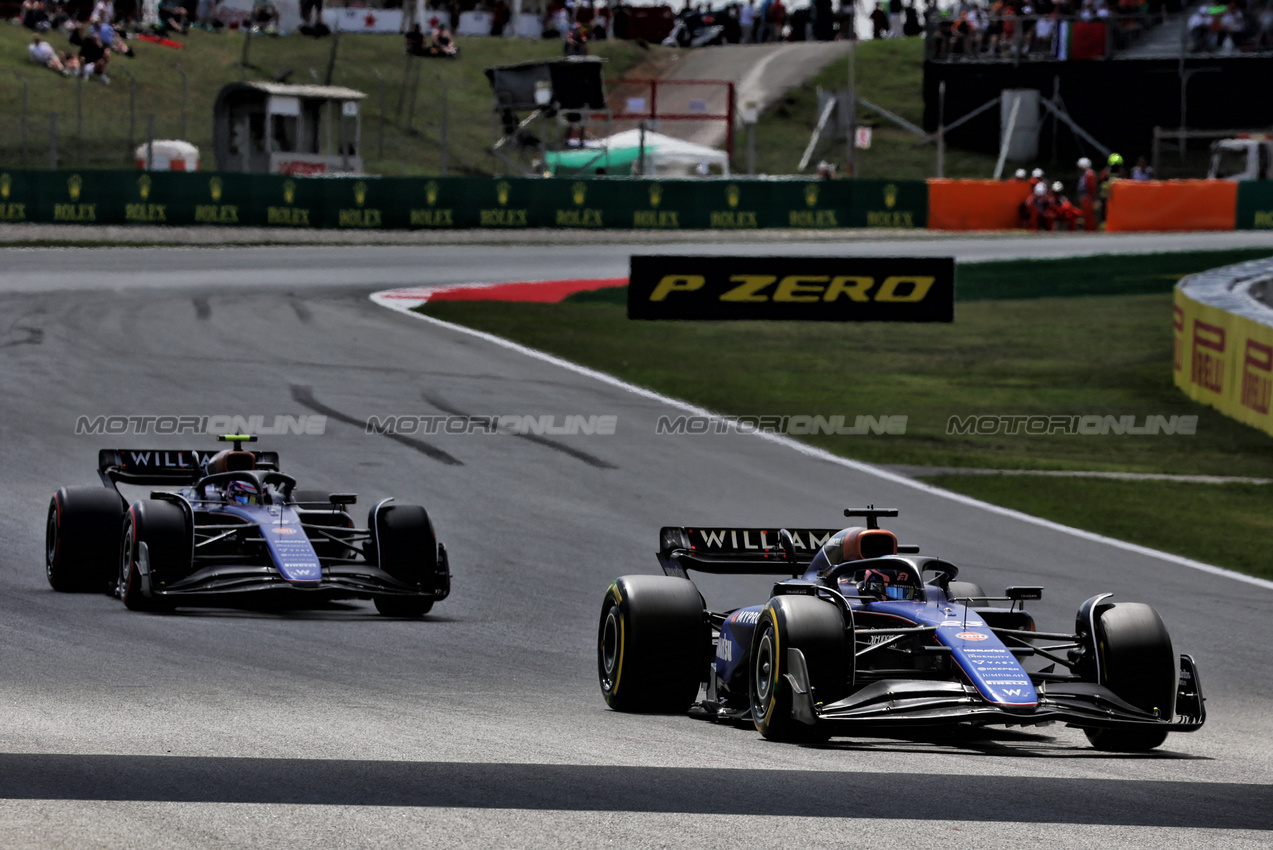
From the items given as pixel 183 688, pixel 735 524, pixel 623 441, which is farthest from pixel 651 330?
pixel 183 688

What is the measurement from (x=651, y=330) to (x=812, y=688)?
19.4m

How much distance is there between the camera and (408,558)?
1195 cm

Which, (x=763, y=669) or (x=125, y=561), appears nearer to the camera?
(x=763, y=669)

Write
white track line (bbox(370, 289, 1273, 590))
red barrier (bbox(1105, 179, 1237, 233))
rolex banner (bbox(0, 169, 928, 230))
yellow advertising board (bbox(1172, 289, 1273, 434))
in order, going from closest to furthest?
white track line (bbox(370, 289, 1273, 590))
yellow advertising board (bbox(1172, 289, 1273, 434))
rolex banner (bbox(0, 169, 928, 230))
red barrier (bbox(1105, 179, 1237, 233))

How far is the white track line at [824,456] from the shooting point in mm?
14133

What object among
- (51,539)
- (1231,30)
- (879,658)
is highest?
(1231,30)

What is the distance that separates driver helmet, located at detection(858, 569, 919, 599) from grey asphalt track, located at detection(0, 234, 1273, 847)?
0.71 metres

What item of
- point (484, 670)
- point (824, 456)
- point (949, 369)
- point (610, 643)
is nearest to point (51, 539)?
point (484, 670)

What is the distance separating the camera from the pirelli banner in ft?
64.6

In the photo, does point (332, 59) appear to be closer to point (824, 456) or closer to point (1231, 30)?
point (1231, 30)

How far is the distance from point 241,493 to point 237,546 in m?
0.36

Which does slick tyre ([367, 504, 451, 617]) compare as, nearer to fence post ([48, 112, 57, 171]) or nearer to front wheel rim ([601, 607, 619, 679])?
front wheel rim ([601, 607, 619, 679])

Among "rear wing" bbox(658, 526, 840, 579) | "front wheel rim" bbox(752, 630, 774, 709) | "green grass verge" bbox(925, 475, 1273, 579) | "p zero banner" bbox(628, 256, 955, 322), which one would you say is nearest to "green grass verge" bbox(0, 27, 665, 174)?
"p zero banner" bbox(628, 256, 955, 322)

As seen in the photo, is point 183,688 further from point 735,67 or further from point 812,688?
point 735,67
